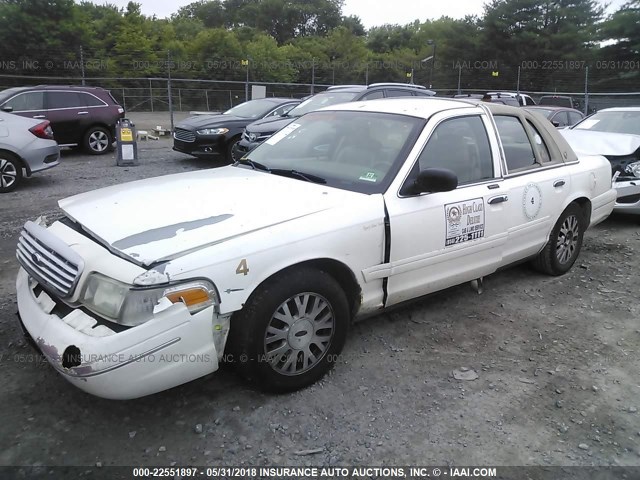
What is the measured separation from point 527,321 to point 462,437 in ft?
5.61

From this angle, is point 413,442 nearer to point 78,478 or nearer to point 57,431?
point 78,478

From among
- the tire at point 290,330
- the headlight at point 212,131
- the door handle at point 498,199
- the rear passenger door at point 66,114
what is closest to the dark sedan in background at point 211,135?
the headlight at point 212,131

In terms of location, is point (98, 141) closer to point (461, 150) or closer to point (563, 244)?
point (461, 150)

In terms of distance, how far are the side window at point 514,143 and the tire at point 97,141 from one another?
34.4ft

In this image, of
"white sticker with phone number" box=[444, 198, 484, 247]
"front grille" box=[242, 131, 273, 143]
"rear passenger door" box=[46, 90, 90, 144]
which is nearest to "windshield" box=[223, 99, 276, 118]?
"front grille" box=[242, 131, 273, 143]

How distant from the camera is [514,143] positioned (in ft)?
14.5

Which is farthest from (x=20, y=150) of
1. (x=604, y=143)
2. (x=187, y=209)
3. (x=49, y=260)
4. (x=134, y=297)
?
(x=604, y=143)

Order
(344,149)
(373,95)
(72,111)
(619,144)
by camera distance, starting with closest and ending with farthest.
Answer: (344,149)
(619,144)
(373,95)
(72,111)

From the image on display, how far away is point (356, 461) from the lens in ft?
8.34

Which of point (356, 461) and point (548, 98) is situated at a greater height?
point (548, 98)

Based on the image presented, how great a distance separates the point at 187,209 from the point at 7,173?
662 cm

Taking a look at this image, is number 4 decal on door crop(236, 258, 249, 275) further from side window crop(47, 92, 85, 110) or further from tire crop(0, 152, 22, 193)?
Result: side window crop(47, 92, 85, 110)

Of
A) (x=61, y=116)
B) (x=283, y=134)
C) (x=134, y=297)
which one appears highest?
(x=61, y=116)

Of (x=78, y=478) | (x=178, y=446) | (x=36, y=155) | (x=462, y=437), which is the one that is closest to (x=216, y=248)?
(x=178, y=446)
